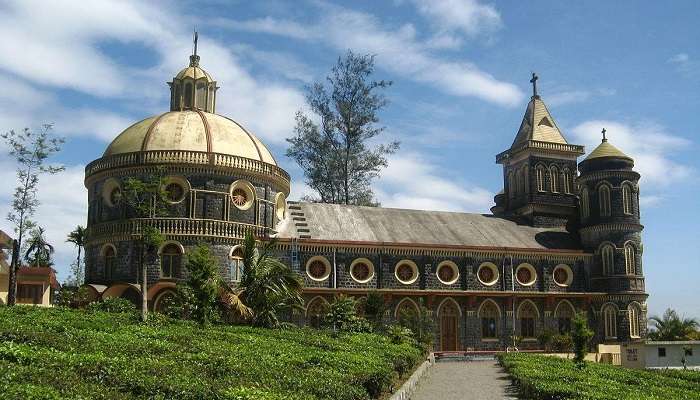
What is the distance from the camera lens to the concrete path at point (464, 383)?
792 inches

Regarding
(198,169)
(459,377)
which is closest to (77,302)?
(198,169)

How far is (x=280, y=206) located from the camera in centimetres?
3866

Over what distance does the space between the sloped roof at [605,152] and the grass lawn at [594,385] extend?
19.8m

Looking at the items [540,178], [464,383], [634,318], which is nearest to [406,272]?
[540,178]

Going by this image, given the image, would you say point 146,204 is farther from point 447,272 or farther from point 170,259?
point 447,272

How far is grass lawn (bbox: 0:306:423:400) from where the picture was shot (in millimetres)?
Result: 11523

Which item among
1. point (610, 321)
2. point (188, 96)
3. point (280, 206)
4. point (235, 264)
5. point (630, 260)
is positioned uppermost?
point (188, 96)

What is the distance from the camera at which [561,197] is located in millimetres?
46438

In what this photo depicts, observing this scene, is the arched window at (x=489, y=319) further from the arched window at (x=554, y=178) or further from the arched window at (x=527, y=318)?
the arched window at (x=554, y=178)

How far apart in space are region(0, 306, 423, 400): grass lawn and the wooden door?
14503mm

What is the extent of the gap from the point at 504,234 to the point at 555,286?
13.8ft

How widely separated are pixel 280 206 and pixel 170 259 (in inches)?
285

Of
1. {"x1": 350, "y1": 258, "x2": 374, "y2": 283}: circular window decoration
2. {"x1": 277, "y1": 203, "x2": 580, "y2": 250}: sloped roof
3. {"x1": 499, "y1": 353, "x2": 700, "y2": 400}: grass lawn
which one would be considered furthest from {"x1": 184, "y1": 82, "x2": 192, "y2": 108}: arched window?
{"x1": 499, "y1": 353, "x2": 700, "y2": 400}: grass lawn

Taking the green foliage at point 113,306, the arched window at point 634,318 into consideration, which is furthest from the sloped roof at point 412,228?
the green foliage at point 113,306
